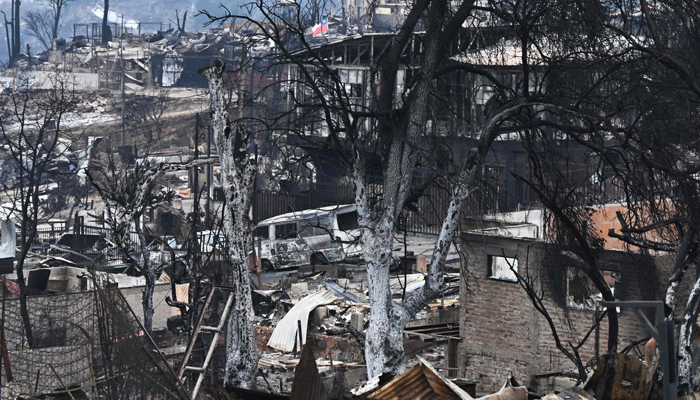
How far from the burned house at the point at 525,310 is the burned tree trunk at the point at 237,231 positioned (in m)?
6.53

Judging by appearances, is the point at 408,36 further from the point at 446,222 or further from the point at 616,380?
the point at 616,380

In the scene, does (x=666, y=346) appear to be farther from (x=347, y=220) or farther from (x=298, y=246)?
(x=347, y=220)

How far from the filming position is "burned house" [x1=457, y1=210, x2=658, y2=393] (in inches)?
578

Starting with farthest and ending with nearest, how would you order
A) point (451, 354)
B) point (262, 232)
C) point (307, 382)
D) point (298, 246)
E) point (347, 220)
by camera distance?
point (262, 232)
point (347, 220)
point (298, 246)
point (451, 354)
point (307, 382)

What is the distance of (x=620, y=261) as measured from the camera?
14.4 meters

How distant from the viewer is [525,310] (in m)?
15.8

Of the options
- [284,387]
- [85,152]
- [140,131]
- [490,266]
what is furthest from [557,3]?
[140,131]

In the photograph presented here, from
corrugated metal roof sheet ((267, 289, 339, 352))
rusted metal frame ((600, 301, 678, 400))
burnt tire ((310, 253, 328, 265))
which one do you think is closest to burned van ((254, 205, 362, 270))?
burnt tire ((310, 253, 328, 265))

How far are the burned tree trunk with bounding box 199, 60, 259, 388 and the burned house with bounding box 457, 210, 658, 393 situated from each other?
653 centimetres

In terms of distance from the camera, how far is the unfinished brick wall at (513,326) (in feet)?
49.6

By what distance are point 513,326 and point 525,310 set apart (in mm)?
418

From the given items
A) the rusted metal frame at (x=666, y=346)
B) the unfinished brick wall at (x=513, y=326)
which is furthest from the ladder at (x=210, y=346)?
the unfinished brick wall at (x=513, y=326)

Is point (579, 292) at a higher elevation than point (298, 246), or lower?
higher

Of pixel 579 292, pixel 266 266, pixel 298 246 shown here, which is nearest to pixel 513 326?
pixel 579 292
